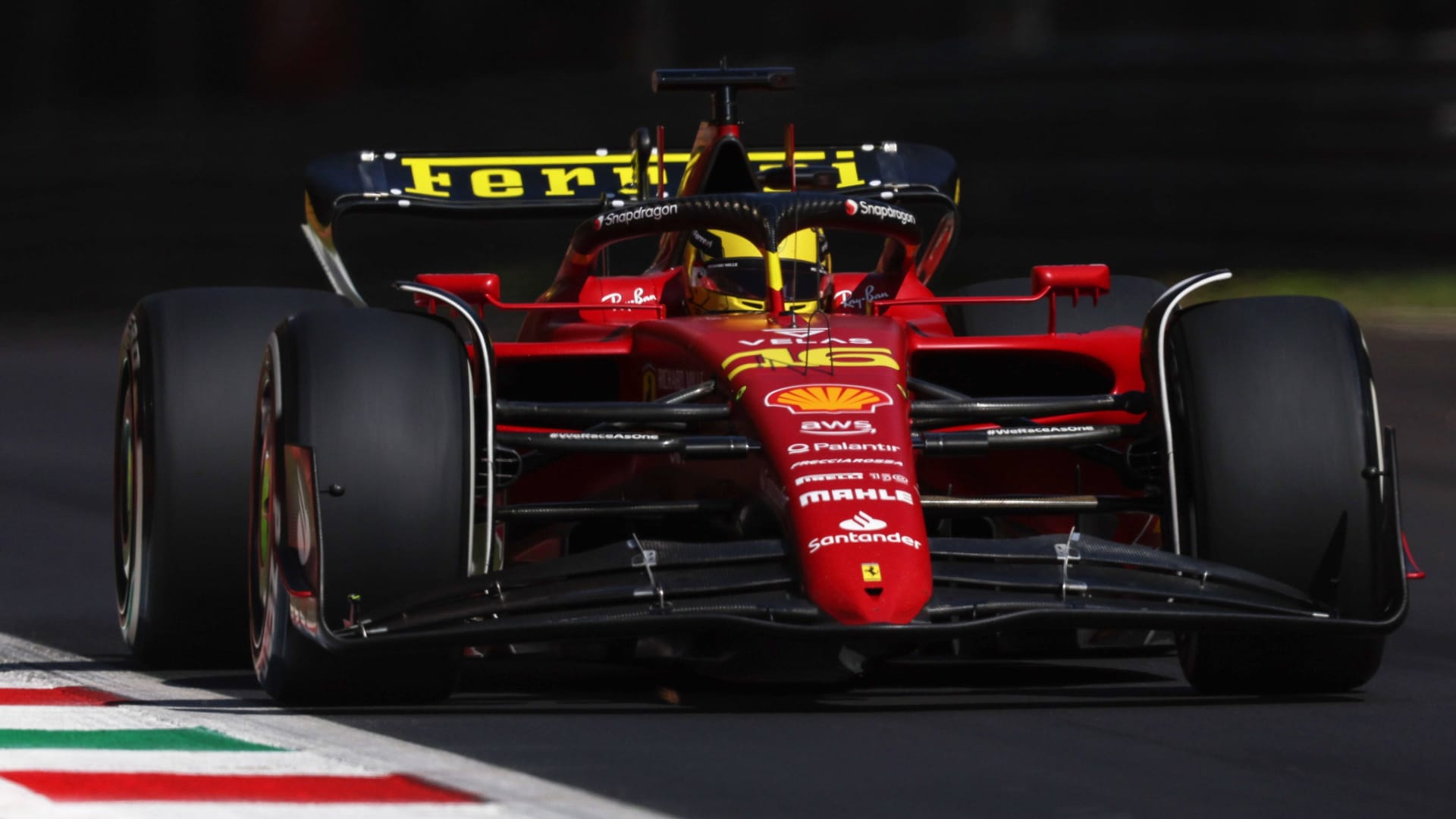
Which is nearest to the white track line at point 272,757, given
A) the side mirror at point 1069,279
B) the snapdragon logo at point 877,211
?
the snapdragon logo at point 877,211

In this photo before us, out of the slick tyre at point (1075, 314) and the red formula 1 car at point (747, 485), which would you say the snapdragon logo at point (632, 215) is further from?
the slick tyre at point (1075, 314)

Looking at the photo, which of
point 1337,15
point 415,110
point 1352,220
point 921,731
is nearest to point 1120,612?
point 921,731

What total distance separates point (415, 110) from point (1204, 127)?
5.98 m

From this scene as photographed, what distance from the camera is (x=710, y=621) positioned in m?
5.74

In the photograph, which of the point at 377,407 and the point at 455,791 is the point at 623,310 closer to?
the point at 377,407

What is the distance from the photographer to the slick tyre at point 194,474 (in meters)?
7.07

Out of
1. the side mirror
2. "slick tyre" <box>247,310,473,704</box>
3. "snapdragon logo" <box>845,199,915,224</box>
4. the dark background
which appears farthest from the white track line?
the dark background

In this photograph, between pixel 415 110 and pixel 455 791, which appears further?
pixel 415 110

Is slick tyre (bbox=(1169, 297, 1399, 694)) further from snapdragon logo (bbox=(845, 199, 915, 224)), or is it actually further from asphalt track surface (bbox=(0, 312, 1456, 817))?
snapdragon logo (bbox=(845, 199, 915, 224))

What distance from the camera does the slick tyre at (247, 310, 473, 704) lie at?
19.7 ft

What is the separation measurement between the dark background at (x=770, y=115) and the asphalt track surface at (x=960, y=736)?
27.7 ft

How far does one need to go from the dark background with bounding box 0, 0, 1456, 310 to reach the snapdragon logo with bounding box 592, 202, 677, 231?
29.6 feet

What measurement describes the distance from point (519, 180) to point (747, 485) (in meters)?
4.09

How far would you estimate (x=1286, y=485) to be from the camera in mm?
6398
